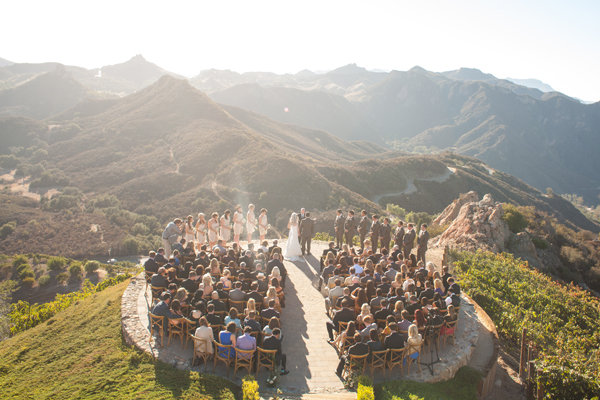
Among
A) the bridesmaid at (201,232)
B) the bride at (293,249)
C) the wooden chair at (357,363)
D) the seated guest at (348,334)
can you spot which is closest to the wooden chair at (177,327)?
the seated guest at (348,334)

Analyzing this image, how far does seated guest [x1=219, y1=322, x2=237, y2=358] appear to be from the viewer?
8.06m

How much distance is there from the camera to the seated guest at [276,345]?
318 inches

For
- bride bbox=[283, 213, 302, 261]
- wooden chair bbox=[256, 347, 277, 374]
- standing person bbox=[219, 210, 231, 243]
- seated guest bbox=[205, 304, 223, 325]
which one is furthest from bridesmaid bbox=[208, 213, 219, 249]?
wooden chair bbox=[256, 347, 277, 374]

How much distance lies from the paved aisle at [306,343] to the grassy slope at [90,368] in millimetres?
1689

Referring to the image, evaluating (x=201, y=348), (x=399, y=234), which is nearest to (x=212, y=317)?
(x=201, y=348)

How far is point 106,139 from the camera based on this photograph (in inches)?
3716

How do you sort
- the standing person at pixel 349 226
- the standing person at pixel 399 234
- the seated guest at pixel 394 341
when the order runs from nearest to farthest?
1. the seated guest at pixel 394 341
2. the standing person at pixel 399 234
3. the standing person at pixel 349 226

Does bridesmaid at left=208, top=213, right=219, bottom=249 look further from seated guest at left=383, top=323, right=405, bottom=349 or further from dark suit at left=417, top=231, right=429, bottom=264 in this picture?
seated guest at left=383, top=323, right=405, bottom=349

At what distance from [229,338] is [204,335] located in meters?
0.60

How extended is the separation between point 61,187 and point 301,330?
83.9 m

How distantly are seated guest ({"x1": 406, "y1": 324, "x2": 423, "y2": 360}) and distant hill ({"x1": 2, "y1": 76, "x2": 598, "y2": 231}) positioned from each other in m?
41.3

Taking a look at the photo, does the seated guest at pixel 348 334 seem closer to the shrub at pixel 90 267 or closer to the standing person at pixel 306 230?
the standing person at pixel 306 230

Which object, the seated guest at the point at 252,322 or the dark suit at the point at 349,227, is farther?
the dark suit at the point at 349,227

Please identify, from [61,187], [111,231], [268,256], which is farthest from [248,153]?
[268,256]
